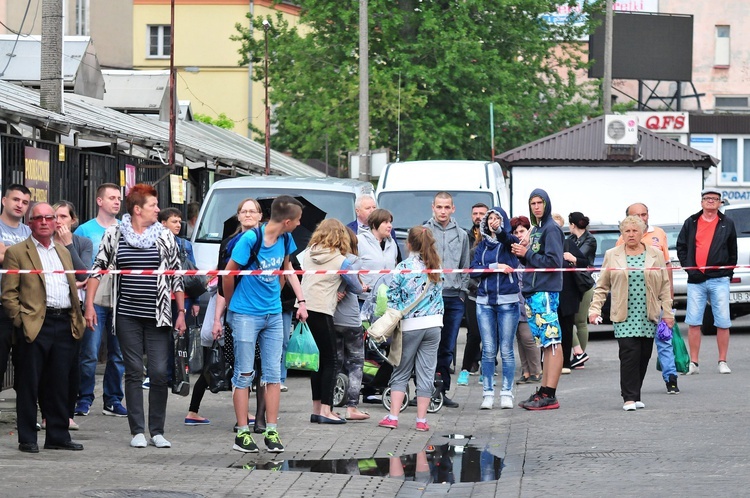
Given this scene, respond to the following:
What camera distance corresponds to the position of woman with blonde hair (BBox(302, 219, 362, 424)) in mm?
11695

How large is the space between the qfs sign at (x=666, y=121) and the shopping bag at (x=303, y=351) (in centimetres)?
4375

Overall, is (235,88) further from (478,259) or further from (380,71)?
(478,259)

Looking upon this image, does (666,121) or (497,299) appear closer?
(497,299)

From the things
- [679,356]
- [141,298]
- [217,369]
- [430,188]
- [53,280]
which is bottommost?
[679,356]

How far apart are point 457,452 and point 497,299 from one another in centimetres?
269

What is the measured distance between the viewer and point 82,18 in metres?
47.2

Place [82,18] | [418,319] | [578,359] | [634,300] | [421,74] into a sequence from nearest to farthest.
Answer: [418,319] < [634,300] < [578,359] < [421,74] < [82,18]

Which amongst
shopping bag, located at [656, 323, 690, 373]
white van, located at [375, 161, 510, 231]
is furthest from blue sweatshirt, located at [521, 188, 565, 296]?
white van, located at [375, 161, 510, 231]

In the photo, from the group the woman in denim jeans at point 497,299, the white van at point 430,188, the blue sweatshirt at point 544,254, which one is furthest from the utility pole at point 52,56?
the blue sweatshirt at point 544,254

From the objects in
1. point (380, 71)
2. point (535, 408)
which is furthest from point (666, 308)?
point (380, 71)

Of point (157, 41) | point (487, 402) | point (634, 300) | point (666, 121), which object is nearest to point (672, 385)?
point (634, 300)

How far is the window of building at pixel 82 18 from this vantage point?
154 feet

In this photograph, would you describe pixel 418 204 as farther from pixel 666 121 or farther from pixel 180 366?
pixel 666 121

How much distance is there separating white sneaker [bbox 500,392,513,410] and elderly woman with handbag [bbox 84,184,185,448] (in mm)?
3677
